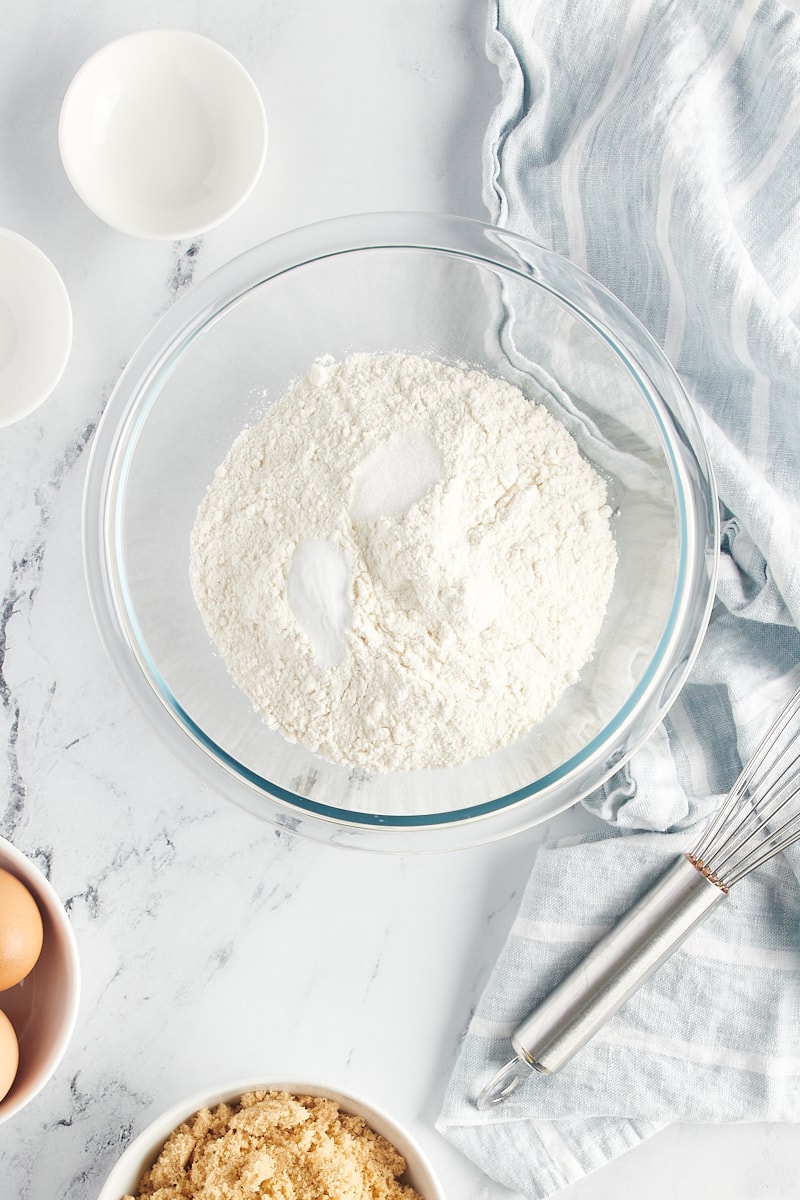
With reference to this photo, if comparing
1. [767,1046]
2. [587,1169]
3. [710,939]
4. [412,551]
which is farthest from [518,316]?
[587,1169]

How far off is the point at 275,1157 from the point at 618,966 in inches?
15.8

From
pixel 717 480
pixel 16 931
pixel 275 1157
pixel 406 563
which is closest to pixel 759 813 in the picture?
pixel 717 480

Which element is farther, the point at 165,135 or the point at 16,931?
the point at 165,135

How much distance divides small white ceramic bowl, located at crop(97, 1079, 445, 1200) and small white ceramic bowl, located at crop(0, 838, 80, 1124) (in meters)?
0.12

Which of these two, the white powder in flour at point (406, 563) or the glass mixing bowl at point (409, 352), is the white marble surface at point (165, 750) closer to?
the glass mixing bowl at point (409, 352)

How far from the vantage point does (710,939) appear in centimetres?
108

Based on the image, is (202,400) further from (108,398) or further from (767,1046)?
(767,1046)

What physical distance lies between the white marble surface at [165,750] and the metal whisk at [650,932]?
148mm

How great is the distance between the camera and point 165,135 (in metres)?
1.06

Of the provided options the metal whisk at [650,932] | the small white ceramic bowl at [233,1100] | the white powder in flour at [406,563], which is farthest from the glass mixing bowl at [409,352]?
the small white ceramic bowl at [233,1100]

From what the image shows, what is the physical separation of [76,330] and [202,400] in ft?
0.59

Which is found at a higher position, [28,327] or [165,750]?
[28,327]

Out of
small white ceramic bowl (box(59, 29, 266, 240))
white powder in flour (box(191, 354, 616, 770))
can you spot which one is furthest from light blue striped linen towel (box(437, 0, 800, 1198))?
small white ceramic bowl (box(59, 29, 266, 240))

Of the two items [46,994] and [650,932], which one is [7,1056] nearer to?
[46,994]
